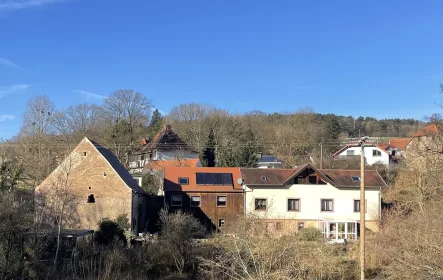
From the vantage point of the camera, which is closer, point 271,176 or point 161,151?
point 271,176

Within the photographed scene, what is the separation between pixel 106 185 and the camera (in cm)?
3306

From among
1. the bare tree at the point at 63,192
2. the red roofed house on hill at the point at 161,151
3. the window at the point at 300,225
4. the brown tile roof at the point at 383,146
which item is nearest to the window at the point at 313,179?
the window at the point at 300,225

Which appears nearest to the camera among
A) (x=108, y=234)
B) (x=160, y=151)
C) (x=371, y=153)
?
(x=108, y=234)

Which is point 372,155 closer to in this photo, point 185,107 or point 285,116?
point 285,116

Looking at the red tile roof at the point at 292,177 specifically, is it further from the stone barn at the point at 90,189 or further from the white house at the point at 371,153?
the white house at the point at 371,153

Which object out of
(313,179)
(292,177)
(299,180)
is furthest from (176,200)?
(313,179)

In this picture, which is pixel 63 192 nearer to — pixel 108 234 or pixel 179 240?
pixel 108 234

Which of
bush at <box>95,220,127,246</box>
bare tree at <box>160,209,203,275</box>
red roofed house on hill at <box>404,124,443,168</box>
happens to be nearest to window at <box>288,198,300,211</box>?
red roofed house on hill at <box>404,124,443,168</box>

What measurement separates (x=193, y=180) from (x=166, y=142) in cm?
2045

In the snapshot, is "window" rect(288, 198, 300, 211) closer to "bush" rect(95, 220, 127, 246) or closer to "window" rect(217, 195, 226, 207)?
"window" rect(217, 195, 226, 207)

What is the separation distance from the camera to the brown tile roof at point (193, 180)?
38.7 meters

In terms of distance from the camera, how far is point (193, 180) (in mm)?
39594

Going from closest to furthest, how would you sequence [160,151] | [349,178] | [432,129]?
[432,129], [349,178], [160,151]

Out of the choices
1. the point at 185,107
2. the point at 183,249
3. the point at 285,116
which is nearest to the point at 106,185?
the point at 183,249
